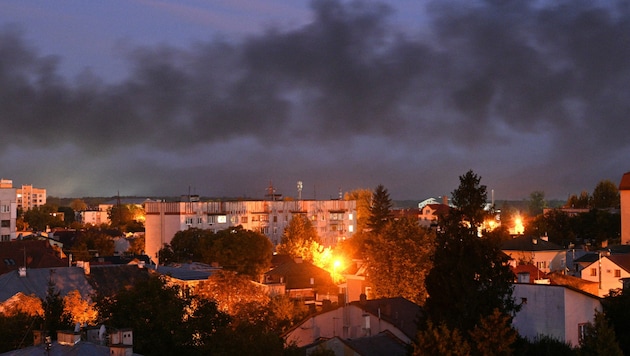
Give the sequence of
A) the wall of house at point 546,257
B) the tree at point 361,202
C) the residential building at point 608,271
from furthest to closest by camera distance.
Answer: the tree at point 361,202 → the wall of house at point 546,257 → the residential building at point 608,271

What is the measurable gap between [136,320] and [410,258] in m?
24.3

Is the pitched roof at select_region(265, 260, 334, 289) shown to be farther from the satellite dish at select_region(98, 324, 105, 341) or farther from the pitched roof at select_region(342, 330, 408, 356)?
the satellite dish at select_region(98, 324, 105, 341)

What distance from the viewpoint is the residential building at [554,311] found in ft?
103

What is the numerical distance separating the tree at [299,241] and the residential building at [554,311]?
49.2 m

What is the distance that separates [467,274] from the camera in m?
24.8

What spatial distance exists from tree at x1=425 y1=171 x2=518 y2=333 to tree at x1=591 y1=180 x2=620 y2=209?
121m

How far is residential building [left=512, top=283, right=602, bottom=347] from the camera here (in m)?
31.5

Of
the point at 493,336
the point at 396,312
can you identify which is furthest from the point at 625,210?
the point at 493,336

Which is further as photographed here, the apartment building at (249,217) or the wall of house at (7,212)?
the apartment building at (249,217)

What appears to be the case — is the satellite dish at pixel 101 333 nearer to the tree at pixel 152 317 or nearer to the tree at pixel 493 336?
the tree at pixel 152 317

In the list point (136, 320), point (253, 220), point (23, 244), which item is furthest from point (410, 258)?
point (253, 220)

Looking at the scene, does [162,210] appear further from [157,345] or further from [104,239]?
[157,345]

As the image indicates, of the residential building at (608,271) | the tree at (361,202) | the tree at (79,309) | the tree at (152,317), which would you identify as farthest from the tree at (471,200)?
the tree at (361,202)

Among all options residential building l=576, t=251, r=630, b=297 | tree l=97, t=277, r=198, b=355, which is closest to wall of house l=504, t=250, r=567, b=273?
residential building l=576, t=251, r=630, b=297
